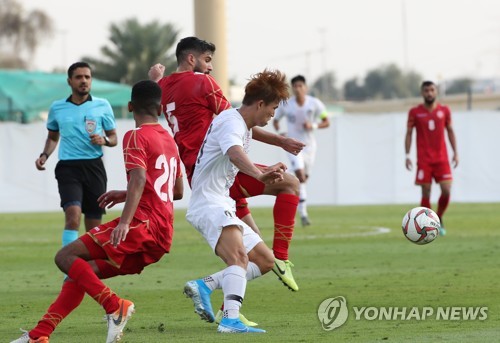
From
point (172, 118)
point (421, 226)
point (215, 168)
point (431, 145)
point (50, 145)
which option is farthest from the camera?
point (431, 145)

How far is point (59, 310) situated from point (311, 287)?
4.14m

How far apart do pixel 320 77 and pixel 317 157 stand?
113 meters

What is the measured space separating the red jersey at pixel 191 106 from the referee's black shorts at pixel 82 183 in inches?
93.9

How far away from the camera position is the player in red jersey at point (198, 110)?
9484mm

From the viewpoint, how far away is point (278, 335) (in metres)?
7.89

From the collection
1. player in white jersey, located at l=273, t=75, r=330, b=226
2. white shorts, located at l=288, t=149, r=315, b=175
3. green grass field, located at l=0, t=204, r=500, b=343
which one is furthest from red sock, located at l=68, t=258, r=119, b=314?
player in white jersey, located at l=273, t=75, r=330, b=226

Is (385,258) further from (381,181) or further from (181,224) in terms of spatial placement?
(381,181)

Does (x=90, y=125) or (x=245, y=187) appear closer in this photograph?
(x=245, y=187)

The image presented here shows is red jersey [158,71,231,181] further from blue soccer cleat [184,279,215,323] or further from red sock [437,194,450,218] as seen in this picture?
red sock [437,194,450,218]

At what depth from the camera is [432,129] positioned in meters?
18.2

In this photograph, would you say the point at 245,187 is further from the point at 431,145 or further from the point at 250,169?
the point at 431,145

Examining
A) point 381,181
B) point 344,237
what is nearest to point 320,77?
point 381,181

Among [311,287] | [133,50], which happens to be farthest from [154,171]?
[133,50]

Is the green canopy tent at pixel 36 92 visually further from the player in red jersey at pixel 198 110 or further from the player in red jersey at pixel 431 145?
the player in red jersey at pixel 198 110
